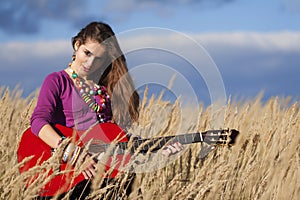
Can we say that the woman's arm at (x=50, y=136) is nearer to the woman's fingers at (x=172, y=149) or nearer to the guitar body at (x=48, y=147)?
the guitar body at (x=48, y=147)

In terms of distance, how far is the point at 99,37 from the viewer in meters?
2.44

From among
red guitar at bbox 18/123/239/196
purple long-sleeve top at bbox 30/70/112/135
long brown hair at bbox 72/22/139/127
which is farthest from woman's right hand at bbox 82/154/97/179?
long brown hair at bbox 72/22/139/127

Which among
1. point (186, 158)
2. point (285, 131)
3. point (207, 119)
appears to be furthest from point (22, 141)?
point (285, 131)

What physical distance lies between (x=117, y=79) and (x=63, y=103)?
359 mm

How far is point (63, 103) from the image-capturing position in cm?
238

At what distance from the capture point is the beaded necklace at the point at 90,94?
2.43 metres

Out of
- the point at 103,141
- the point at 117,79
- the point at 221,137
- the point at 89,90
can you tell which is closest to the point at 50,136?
the point at 103,141

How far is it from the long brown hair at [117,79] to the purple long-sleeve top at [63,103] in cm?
20

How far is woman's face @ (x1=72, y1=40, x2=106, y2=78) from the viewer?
2.39m

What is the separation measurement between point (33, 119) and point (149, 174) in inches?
24.9

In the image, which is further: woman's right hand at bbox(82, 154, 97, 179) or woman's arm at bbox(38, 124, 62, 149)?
woman's arm at bbox(38, 124, 62, 149)

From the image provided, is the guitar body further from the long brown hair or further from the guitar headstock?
the guitar headstock

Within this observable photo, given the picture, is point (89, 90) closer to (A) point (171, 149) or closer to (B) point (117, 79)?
(B) point (117, 79)

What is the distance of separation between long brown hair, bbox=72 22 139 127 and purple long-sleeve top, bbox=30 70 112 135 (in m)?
0.20
